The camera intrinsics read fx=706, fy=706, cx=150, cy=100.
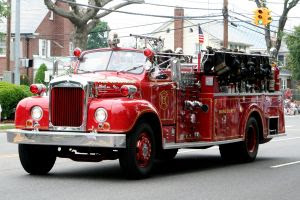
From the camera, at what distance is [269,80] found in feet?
55.4

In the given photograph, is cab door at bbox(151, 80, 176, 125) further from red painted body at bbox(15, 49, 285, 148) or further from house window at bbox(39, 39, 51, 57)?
house window at bbox(39, 39, 51, 57)

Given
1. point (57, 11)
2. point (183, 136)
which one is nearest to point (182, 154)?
point (183, 136)

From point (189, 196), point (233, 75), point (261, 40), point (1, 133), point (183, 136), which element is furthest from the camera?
point (261, 40)

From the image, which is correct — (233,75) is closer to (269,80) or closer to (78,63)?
(269,80)

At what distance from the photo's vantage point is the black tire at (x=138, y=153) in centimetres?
1125

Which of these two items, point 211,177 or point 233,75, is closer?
point 211,177

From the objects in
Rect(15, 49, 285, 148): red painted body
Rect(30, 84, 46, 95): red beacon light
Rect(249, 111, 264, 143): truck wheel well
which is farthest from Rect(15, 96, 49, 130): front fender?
Rect(249, 111, 264, 143): truck wheel well

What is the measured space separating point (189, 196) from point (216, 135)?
4255mm

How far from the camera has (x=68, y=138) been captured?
11.2 metres

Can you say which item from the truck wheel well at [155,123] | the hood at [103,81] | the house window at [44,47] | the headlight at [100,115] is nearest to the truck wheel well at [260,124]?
the truck wheel well at [155,123]

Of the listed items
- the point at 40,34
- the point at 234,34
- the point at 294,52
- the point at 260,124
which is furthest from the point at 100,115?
the point at 234,34

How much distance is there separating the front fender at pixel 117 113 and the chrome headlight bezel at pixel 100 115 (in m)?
0.04

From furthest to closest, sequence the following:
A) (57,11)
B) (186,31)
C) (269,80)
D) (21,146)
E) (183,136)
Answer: (186,31), (57,11), (269,80), (183,136), (21,146)

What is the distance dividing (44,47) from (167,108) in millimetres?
47526
